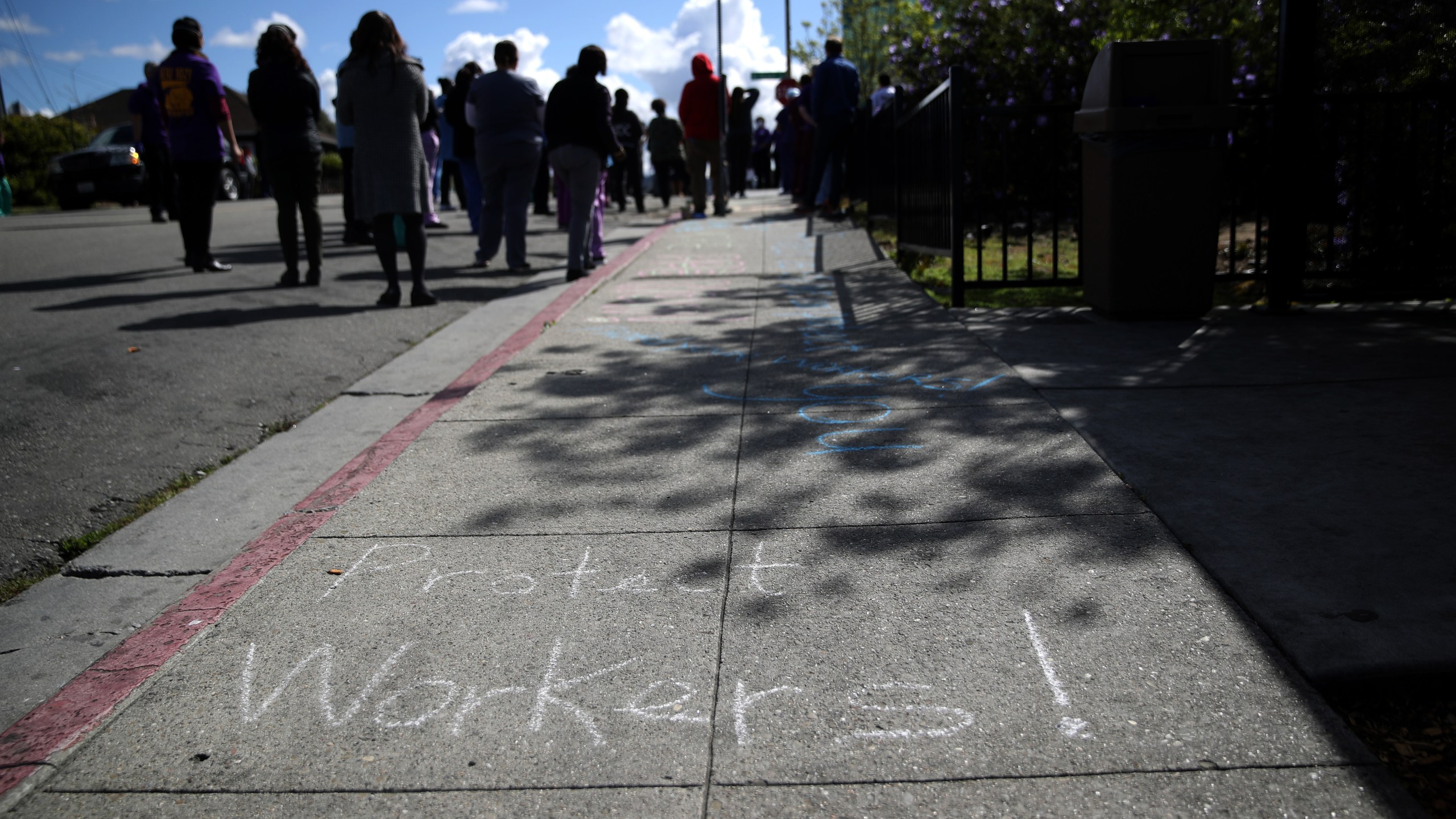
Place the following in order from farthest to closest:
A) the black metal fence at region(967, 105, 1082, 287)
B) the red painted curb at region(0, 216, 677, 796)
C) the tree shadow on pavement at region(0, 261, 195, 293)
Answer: the tree shadow on pavement at region(0, 261, 195, 293), the black metal fence at region(967, 105, 1082, 287), the red painted curb at region(0, 216, 677, 796)

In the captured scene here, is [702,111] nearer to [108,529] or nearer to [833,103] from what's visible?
[833,103]

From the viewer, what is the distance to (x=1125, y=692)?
2.33 metres

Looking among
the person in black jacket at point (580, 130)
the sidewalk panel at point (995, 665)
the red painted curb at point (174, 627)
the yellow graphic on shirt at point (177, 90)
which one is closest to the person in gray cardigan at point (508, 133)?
the person in black jacket at point (580, 130)

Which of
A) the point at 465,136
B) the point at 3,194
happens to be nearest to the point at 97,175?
the point at 465,136

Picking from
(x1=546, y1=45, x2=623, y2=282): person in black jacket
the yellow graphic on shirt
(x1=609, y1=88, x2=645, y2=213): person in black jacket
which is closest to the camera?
(x1=546, y1=45, x2=623, y2=282): person in black jacket

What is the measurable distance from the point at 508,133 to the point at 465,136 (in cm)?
316

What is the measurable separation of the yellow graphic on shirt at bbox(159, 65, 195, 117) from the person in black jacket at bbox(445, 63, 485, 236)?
11.1 feet

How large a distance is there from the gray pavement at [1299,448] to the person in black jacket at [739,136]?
1402 centimetres

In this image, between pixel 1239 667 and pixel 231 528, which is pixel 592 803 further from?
pixel 231 528

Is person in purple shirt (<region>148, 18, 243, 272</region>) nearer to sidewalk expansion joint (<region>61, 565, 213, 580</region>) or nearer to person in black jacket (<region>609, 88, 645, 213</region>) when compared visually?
sidewalk expansion joint (<region>61, 565, 213, 580</region>)

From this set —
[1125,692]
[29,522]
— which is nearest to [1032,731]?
[1125,692]

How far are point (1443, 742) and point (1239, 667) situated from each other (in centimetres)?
39

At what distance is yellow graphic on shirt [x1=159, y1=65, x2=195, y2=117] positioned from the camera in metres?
9.12

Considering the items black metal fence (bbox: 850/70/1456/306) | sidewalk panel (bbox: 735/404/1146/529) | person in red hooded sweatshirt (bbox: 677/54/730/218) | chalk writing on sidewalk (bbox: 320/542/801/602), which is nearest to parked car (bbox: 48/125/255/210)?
person in red hooded sweatshirt (bbox: 677/54/730/218)
